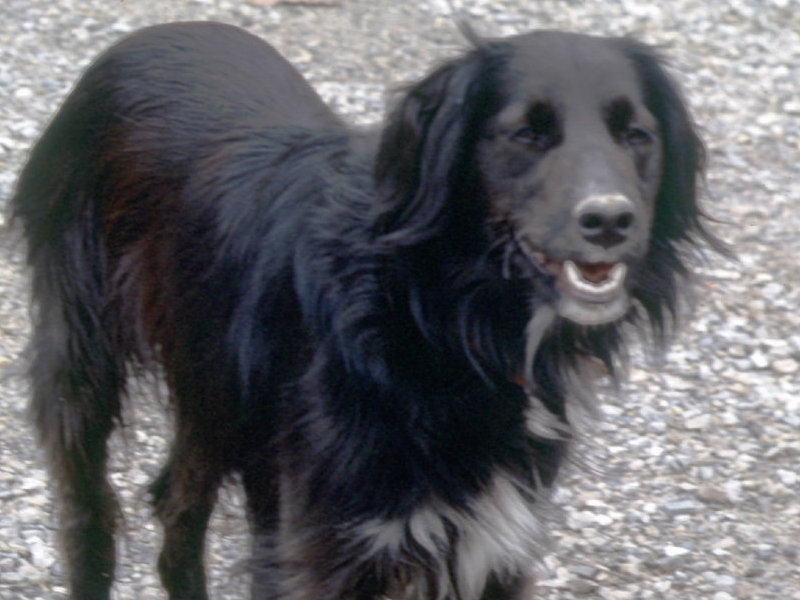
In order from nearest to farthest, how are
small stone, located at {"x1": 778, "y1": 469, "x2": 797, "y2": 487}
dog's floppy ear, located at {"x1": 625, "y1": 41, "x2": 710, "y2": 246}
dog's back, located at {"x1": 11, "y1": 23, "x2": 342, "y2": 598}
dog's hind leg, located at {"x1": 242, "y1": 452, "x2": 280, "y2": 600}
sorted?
dog's floppy ear, located at {"x1": 625, "y1": 41, "x2": 710, "y2": 246} → dog's hind leg, located at {"x1": 242, "y1": 452, "x2": 280, "y2": 600} → dog's back, located at {"x1": 11, "y1": 23, "x2": 342, "y2": 598} → small stone, located at {"x1": 778, "y1": 469, "x2": 797, "y2": 487}

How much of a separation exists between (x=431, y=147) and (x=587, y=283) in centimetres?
48

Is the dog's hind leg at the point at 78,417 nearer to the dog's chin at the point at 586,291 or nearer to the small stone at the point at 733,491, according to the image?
the dog's chin at the point at 586,291

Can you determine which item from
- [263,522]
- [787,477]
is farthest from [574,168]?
[787,477]

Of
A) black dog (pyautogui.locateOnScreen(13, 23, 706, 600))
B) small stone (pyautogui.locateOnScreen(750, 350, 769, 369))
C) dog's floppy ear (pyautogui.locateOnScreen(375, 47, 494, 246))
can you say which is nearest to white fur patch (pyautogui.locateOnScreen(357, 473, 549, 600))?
black dog (pyautogui.locateOnScreen(13, 23, 706, 600))

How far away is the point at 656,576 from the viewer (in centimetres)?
479

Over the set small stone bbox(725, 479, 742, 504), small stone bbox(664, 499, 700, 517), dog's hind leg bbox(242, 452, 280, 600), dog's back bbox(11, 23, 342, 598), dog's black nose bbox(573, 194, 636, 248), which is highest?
dog's black nose bbox(573, 194, 636, 248)

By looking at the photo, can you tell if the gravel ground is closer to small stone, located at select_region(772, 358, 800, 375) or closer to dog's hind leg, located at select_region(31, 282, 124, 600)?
small stone, located at select_region(772, 358, 800, 375)

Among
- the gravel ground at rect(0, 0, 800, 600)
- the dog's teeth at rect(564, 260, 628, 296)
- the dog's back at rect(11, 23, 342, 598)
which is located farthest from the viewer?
the gravel ground at rect(0, 0, 800, 600)

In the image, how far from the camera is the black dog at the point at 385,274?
131 inches

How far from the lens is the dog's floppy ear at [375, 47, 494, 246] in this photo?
3.38 metres

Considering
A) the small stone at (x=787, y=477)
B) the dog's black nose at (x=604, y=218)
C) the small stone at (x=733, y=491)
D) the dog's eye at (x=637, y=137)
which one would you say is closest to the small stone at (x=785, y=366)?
the small stone at (x=787, y=477)

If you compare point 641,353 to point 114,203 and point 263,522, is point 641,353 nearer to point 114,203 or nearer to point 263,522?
point 263,522

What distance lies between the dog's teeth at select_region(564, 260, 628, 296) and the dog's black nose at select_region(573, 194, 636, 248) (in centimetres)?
10

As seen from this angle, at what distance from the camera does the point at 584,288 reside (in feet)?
10.7
